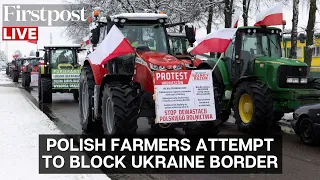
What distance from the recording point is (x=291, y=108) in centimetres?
1042

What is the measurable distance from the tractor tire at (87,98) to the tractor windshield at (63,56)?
887 centimetres

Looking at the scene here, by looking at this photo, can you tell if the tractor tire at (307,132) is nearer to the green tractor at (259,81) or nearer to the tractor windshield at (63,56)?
the green tractor at (259,81)

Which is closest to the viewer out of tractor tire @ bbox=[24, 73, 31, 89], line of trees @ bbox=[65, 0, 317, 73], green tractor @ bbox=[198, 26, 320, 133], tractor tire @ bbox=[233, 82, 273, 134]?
tractor tire @ bbox=[233, 82, 273, 134]

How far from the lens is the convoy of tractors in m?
8.66

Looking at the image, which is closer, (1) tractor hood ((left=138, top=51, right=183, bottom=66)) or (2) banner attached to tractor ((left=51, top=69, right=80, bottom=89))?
(1) tractor hood ((left=138, top=51, right=183, bottom=66))

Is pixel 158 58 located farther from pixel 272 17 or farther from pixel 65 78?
pixel 65 78

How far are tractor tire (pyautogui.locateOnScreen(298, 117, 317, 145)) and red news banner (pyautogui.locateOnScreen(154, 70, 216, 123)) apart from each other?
6.36 ft

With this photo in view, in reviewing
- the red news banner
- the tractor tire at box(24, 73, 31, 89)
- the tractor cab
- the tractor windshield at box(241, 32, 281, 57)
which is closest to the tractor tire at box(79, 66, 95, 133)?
the red news banner

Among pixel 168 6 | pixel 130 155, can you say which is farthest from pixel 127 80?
pixel 168 6

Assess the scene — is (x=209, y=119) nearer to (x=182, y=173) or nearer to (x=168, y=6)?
(x=182, y=173)

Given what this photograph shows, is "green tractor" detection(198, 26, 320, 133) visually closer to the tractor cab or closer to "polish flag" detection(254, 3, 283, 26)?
the tractor cab

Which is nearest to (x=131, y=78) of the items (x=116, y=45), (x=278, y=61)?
(x=116, y=45)

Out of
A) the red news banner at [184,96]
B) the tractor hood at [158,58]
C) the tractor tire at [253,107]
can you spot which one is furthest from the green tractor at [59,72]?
the red news banner at [184,96]

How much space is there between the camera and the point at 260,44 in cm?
1163
